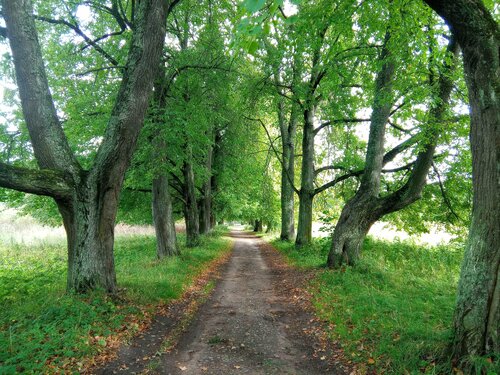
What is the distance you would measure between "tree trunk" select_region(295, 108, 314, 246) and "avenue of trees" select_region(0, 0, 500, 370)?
0.07 metres

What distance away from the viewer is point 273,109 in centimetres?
1491

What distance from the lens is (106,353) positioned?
4875 millimetres

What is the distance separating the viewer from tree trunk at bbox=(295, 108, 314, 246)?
1541cm

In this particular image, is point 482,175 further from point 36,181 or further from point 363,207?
point 36,181

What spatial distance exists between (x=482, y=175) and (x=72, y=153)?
6890 millimetres

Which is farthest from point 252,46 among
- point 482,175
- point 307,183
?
point 307,183

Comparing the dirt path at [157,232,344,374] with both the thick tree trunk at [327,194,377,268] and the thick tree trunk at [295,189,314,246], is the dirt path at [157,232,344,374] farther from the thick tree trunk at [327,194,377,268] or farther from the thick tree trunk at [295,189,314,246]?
the thick tree trunk at [295,189,314,246]

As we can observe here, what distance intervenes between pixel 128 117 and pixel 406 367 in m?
6.33

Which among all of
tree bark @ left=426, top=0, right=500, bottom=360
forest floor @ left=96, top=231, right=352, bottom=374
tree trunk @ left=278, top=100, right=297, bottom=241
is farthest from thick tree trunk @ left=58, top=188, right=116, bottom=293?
tree trunk @ left=278, top=100, right=297, bottom=241

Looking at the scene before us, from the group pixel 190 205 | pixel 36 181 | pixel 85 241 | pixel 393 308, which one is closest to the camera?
pixel 36 181

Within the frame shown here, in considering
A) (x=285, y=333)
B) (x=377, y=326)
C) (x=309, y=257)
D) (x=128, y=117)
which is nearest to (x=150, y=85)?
(x=128, y=117)

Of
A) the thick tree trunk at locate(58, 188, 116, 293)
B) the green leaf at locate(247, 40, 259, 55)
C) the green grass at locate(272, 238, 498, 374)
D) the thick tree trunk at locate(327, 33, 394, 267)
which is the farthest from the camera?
the thick tree trunk at locate(327, 33, 394, 267)

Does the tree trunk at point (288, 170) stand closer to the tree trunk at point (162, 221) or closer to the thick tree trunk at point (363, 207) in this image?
the tree trunk at point (162, 221)

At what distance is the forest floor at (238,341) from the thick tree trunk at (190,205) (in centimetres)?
844
